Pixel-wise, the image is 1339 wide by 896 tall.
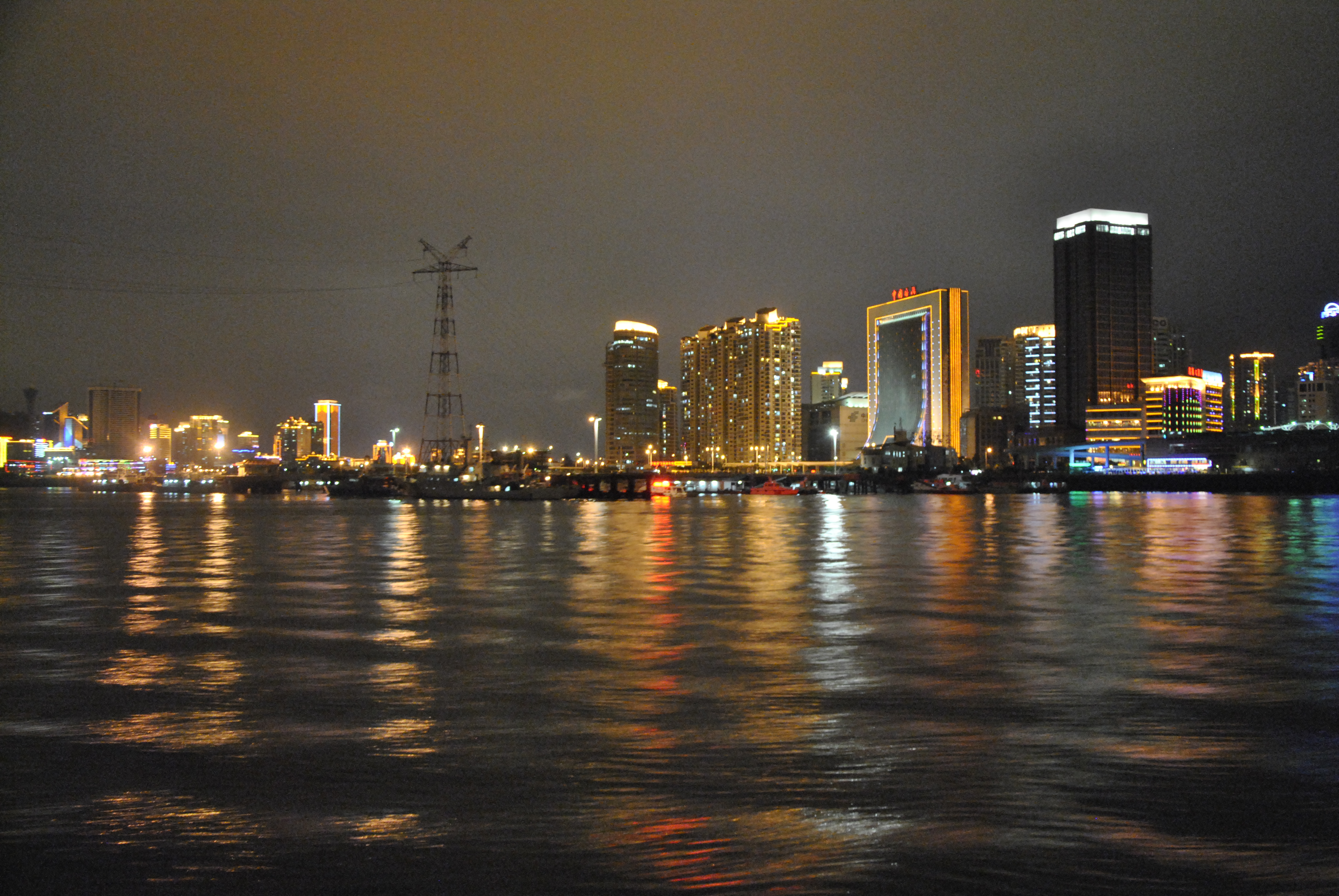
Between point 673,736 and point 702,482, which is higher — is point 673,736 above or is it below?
above

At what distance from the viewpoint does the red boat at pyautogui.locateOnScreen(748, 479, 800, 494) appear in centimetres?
14625

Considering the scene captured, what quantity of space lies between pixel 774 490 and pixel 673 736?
140214mm

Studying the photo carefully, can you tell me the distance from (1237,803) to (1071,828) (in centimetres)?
149

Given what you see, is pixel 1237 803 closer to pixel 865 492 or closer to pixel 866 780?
pixel 866 780

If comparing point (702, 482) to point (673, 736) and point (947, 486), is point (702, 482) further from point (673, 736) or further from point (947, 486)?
point (673, 736)

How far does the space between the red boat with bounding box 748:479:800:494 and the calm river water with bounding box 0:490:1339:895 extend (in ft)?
405

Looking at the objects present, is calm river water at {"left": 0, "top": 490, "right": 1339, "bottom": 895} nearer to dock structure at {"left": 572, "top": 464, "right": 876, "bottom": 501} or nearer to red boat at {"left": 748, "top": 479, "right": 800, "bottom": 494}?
dock structure at {"left": 572, "top": 464, "right": 876, "bottom": 501}

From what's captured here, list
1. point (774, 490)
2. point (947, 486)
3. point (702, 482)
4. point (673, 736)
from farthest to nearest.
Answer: point (702, 482), point (947, 486), point (774, 490), point (673, 736)

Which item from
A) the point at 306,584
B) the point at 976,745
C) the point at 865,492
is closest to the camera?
the point at 976,745

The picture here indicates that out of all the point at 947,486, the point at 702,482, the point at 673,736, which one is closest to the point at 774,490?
the point at 947,486

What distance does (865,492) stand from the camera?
163 m

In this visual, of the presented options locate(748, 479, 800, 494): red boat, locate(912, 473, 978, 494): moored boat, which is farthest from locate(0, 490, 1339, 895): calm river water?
locate(912, 473, 978, 494): moored boat

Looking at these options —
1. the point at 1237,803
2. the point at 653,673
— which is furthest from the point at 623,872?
the point at 653,673

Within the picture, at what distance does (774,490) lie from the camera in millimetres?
147875
